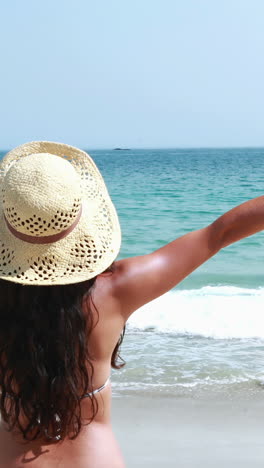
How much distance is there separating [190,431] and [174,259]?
240 centimetres

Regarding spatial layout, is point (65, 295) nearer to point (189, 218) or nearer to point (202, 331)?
point (202, 331)

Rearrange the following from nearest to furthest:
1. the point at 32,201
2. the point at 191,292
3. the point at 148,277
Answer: the point at 32,201, the point at 148,277, the point at 191,292

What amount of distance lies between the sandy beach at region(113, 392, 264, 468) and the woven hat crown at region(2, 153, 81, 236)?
7.21 feet

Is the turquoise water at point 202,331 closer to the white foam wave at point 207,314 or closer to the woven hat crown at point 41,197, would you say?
the white foam wave at point 207,314

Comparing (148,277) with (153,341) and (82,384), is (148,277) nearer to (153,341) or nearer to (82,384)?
(82,384)

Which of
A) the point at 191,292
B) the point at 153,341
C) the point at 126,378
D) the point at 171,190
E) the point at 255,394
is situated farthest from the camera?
the point at 171,190

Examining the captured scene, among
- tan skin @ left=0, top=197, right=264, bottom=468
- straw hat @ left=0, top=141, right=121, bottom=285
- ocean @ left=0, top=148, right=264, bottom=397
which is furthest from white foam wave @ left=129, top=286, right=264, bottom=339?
straw hat @ left=0, top=141, right=121, bottom=285

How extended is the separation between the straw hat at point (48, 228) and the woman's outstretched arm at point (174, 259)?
61mm

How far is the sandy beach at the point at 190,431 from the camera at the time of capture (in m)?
3.26

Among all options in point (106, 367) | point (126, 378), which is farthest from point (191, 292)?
point (106, 367)

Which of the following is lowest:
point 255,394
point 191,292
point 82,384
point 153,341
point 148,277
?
point 191,292

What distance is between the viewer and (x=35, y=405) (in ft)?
4.59

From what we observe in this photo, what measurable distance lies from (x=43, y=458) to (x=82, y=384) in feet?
0.54

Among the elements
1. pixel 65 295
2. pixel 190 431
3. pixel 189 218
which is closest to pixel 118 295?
pixel 65 295
